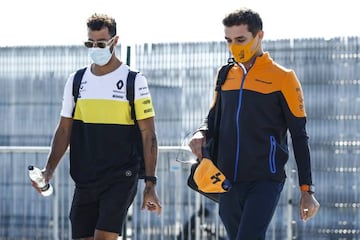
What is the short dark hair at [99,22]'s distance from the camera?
671cm

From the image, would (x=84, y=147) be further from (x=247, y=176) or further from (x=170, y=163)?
(x=170, y=163)

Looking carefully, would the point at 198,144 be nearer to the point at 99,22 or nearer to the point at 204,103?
the point at 99,22

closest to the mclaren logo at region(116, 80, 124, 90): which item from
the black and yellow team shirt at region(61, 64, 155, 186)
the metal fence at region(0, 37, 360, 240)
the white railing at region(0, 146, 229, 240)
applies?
the black and yellow team shirt at region(61, 64, 155, 186)

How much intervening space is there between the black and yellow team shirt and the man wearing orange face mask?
762 millimetres

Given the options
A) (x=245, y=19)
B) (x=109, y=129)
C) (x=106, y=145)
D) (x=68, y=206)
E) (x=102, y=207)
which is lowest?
(x=68, y=206)

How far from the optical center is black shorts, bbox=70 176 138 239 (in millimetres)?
6567

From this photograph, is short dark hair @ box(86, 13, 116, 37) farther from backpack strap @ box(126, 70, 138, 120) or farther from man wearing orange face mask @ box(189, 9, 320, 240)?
man wearing orange face mask @ box(189, 9, 320, 240)

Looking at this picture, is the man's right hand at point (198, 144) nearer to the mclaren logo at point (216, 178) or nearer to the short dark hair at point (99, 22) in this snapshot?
the mclaren logo at point (216, 178)

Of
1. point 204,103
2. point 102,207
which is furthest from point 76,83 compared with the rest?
point 204,103

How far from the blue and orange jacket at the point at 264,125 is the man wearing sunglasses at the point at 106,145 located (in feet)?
2.45

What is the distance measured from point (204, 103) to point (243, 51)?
660 centimetres

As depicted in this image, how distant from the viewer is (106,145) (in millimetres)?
6598

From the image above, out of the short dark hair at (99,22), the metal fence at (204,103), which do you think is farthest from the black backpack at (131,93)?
the metal fence at (204,103)

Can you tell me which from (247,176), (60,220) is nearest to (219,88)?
(247,176)
